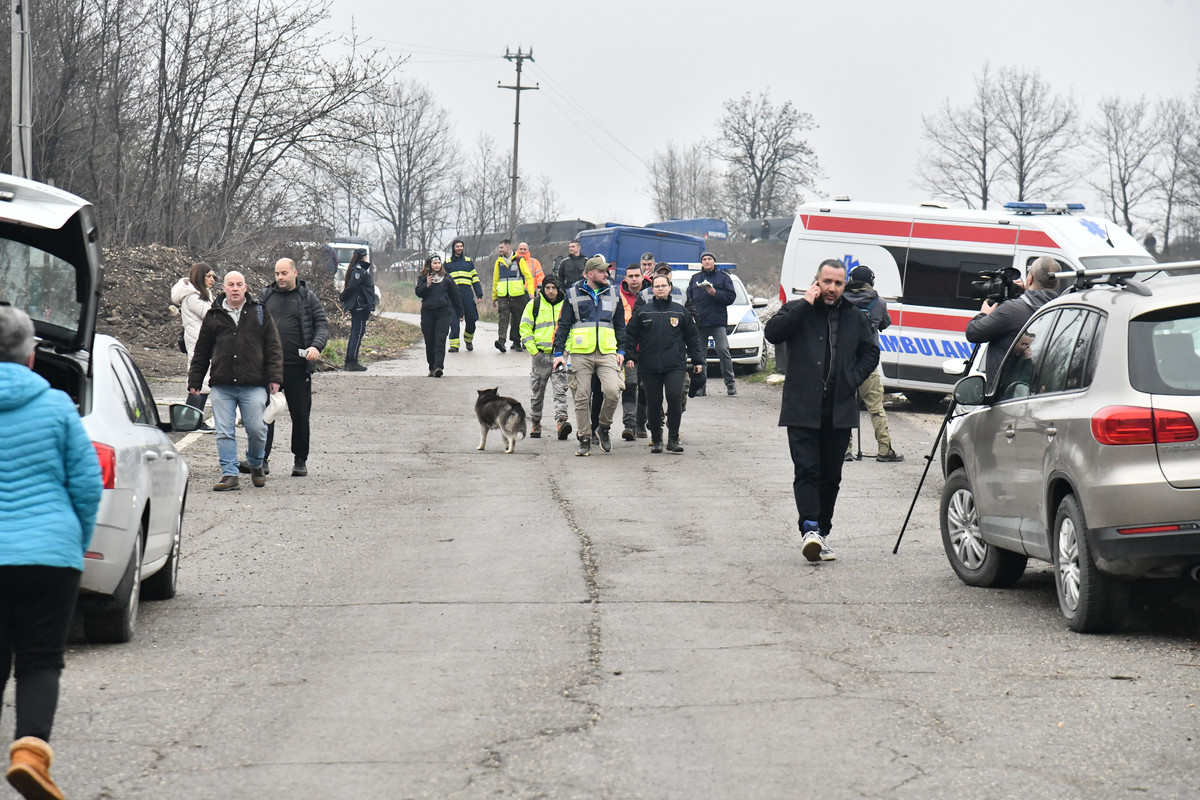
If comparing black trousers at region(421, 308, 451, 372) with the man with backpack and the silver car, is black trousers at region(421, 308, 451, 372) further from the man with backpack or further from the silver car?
the silver car

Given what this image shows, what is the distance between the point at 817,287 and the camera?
361 inches

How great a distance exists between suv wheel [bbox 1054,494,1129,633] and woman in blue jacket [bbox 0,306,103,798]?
443 cm

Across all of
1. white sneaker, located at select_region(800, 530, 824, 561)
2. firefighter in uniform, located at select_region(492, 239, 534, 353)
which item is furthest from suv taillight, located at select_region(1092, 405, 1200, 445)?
firefighter in uniform, located at select_region(492, 239, 534, 353)

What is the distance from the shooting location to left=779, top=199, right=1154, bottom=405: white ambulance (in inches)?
776

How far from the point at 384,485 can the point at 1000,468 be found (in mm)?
6608

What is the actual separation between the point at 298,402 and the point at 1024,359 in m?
7.50

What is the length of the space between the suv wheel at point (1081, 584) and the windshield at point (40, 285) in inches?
203

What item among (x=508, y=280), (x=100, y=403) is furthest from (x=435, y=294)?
(x=100, y=403)

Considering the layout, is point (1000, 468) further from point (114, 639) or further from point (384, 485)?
point (384, 485)

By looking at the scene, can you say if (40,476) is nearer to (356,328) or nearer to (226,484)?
(226,484)

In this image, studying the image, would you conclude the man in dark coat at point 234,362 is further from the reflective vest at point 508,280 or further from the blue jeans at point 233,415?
the reflective vest at point 508,280

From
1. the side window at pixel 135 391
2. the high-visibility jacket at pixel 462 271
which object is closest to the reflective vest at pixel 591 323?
the side window at pixel 135 391

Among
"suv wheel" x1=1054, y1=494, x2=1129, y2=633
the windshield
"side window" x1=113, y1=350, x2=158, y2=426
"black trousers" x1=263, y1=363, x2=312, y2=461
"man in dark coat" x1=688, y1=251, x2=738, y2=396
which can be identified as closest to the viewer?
"suv wheel" x1=1054, y1=494, x2=1129, y2=633

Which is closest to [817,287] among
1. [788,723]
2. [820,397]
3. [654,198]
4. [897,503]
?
[820,397]
